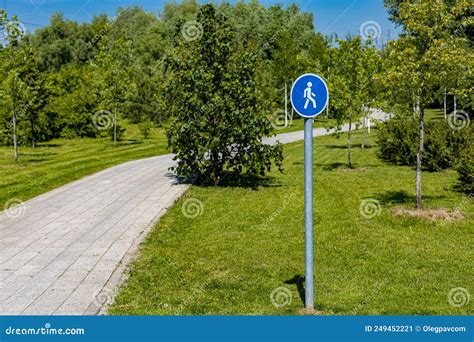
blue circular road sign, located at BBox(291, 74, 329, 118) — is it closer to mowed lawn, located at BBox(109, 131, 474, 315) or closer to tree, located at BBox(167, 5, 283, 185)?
mowed lawn, located at BBox(109, 131, 474, 315)

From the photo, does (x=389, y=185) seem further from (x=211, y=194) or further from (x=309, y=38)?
(x=309, y=38)

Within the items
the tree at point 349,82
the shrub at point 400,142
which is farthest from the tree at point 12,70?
the shrub at point 400,142

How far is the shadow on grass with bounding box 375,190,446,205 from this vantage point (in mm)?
16188

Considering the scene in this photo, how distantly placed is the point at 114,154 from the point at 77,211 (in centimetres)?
1466

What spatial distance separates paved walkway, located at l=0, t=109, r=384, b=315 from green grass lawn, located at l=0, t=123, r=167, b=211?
3.17 feet

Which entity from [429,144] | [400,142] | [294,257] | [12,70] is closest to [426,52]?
[294,257]

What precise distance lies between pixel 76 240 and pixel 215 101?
302 inches

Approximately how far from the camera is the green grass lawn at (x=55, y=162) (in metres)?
19.3

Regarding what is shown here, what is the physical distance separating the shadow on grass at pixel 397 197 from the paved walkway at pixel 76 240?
21.4 feet

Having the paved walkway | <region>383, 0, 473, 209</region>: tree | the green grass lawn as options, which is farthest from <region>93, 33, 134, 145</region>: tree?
<region>383, 0, 473, 209</region>: tree

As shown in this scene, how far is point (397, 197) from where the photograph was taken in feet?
55.4

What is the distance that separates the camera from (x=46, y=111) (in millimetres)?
38250

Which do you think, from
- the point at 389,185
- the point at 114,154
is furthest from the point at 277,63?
the point at 389,185

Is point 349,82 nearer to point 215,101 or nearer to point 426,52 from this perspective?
point 215,101
